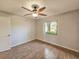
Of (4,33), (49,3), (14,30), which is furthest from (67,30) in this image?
(4,33)

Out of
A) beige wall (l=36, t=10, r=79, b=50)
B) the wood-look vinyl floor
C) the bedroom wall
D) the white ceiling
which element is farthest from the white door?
beige wall (l=36, t=10, r=79, b=50)

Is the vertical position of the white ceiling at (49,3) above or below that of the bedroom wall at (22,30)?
above

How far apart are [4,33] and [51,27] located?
3280mm

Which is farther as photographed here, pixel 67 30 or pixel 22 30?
pixel 22 30

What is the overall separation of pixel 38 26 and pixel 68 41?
332 centimetres

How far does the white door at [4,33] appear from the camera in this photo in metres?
3.97

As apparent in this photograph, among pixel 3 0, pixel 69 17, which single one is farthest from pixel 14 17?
pixel 69 17

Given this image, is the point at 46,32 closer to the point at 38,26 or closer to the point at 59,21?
the point at 38,26

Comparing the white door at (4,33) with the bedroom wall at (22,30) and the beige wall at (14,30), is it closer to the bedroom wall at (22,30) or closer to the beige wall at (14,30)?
the beige wall at (14,30)

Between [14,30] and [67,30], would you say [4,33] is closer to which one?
[14,30]

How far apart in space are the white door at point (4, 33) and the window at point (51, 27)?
2.98 metres

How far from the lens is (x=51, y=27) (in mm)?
5590

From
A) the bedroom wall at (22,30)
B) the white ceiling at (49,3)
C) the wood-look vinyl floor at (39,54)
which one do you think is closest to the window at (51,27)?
the bedroom wall at (22,30)

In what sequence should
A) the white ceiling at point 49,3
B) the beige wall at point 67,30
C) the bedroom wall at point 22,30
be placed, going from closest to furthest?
the white ceiling at point 49,3 < the beige wall at point 67,30 < the bedroom wall at point 22,30
